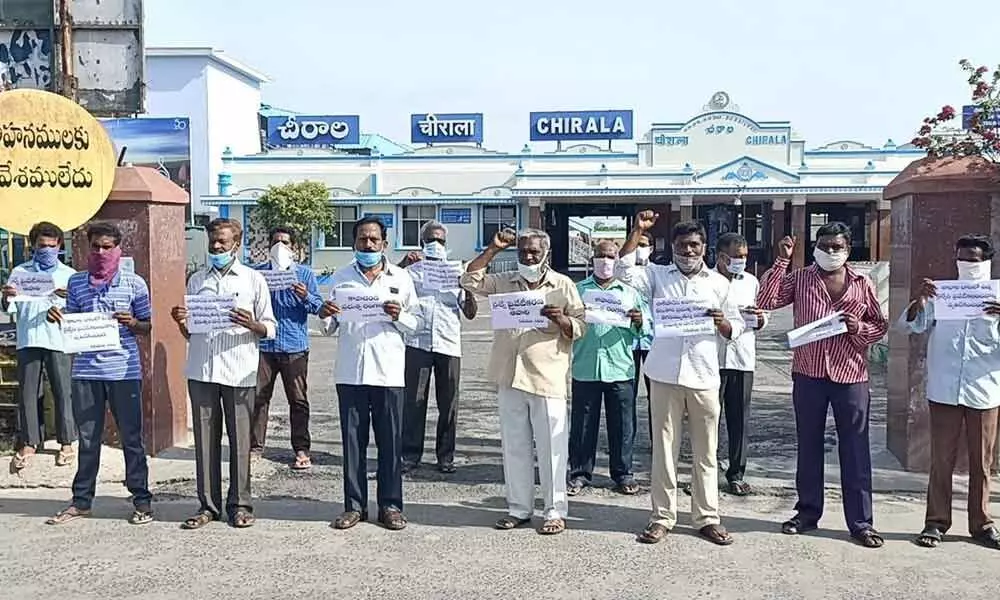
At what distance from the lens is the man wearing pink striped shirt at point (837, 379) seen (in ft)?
20.0

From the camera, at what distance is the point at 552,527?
6227 millimetres

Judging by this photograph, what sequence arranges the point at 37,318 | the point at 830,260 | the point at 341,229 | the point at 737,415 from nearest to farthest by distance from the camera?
the point at 830,260 < the point at 737,415 < the point at 37,318 < the point at 341,229

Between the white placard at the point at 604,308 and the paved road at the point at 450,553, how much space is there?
1371mm

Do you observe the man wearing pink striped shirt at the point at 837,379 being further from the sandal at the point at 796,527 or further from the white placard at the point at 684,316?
the white placard at the point at 684,316

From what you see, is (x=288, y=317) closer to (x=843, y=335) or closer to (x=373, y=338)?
(x=373, y=338)

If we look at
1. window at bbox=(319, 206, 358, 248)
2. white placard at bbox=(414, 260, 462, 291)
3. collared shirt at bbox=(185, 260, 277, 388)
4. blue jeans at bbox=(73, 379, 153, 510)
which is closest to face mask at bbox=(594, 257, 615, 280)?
white placard at bbox=(414, 260, 462, 291)

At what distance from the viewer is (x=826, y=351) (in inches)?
241

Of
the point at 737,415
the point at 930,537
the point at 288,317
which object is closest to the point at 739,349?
the point at 737,415

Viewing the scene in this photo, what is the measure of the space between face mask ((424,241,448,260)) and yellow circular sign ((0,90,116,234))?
2.82 metres

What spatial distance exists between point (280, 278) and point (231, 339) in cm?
152

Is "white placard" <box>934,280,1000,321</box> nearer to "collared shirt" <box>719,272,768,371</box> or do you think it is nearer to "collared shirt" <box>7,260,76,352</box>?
"collared shirt" <box>719,272,768,371</box>

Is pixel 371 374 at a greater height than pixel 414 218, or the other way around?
pixel 414 218

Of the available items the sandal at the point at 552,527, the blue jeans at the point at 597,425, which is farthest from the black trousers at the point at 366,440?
the blue jeans at the point at 597,425

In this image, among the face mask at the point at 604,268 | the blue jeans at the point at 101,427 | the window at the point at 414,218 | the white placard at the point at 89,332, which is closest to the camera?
the white placard at the point at 89,332
